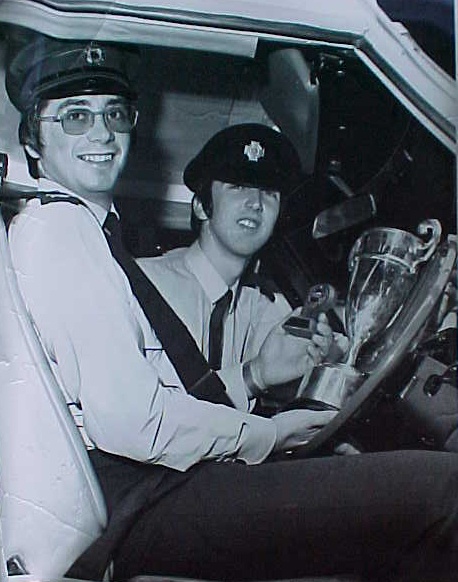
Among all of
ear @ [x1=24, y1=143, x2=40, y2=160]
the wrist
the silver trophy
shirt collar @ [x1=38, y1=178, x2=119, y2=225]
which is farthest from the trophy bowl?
ear @ [x1=24, y1=143, x2=40, y2=160]

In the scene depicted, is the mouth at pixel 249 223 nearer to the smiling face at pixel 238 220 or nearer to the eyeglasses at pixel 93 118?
the smiling face at pixel 238 220

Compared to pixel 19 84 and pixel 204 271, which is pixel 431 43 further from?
pixel 19 84

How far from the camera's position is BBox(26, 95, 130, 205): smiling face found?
1432 mm

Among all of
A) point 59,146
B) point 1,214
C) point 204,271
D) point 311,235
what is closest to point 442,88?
point 311,235

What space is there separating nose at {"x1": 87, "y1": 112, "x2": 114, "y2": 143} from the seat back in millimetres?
183

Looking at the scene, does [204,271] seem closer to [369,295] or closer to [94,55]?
[369,295]

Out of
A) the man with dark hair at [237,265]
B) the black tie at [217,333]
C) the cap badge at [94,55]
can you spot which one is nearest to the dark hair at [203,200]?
the man with dark hair at [237,265]

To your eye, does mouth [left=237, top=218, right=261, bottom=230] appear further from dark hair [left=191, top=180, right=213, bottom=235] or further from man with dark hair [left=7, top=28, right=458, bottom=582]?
man with dark hair [left=7, top=28, right=458, bottom=582]

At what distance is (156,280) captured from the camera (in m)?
1.42

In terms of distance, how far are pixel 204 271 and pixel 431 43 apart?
418 mm

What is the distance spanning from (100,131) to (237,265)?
264mm

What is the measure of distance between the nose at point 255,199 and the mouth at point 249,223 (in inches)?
0.6

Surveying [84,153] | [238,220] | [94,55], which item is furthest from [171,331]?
[94,55]

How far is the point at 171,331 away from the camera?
1401mm
